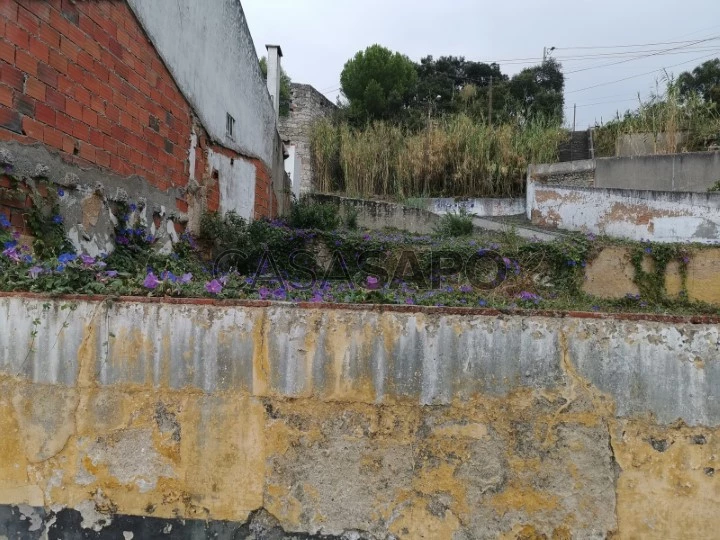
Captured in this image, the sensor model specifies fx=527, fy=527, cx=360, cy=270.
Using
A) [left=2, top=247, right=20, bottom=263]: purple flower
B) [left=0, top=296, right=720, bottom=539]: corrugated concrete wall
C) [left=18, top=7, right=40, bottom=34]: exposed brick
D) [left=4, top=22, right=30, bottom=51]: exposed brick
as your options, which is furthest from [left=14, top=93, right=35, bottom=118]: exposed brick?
[left=0, top=296, right=720, bottom=539]: corrugated concrete wall

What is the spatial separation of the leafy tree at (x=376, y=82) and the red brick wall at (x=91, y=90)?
1630 cm

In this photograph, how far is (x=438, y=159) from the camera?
1456 cm

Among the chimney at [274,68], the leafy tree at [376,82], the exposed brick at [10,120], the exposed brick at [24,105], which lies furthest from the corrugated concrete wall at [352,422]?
the leafy tree at [376,82]

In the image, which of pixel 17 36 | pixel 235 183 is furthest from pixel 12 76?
pixel 235 183

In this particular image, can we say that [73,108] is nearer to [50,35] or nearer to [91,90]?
[91,90]

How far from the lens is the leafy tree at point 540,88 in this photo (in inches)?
923

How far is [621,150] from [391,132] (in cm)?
642

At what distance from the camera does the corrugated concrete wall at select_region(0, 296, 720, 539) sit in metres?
2.44

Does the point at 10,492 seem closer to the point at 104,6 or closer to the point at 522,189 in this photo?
the point at 104,6

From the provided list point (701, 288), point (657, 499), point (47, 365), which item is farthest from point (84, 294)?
point (701, 288)

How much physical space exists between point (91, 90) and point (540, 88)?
24.6 m

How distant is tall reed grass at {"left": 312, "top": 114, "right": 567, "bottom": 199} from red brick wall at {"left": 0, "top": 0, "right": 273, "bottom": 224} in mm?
9476

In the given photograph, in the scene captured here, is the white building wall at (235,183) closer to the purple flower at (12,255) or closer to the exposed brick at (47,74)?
the exposed brick at (47,74)

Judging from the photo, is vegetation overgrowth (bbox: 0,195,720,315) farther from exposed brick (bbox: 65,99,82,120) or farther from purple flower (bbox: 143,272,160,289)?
purple flower (bbox: 143,272,160,289)
